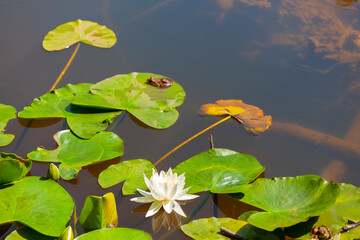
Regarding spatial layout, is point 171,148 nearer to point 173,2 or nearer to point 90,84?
point 90,84

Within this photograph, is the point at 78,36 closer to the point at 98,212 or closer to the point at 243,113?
the point at 243,113

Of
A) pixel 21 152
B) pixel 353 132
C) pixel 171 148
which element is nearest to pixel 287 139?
pixel 353 132

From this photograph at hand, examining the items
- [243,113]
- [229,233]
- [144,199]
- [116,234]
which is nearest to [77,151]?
[144,199]

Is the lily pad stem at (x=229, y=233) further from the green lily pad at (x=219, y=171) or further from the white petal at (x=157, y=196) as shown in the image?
the white petal at (x=157, y=196)

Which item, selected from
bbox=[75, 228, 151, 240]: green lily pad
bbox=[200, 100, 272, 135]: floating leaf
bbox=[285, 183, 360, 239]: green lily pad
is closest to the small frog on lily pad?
bbox=[200, 100, 272, 135]: floating leaf

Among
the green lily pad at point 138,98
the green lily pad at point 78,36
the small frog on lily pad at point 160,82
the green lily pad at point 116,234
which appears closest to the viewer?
the green lily pad at point 116,234

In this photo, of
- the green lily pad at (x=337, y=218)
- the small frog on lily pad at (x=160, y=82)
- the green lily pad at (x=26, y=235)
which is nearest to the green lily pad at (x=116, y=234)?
the green lily pad at (x=26, y=235)

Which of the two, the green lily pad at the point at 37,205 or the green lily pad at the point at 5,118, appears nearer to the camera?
the green lily pad at the point at 37,205
